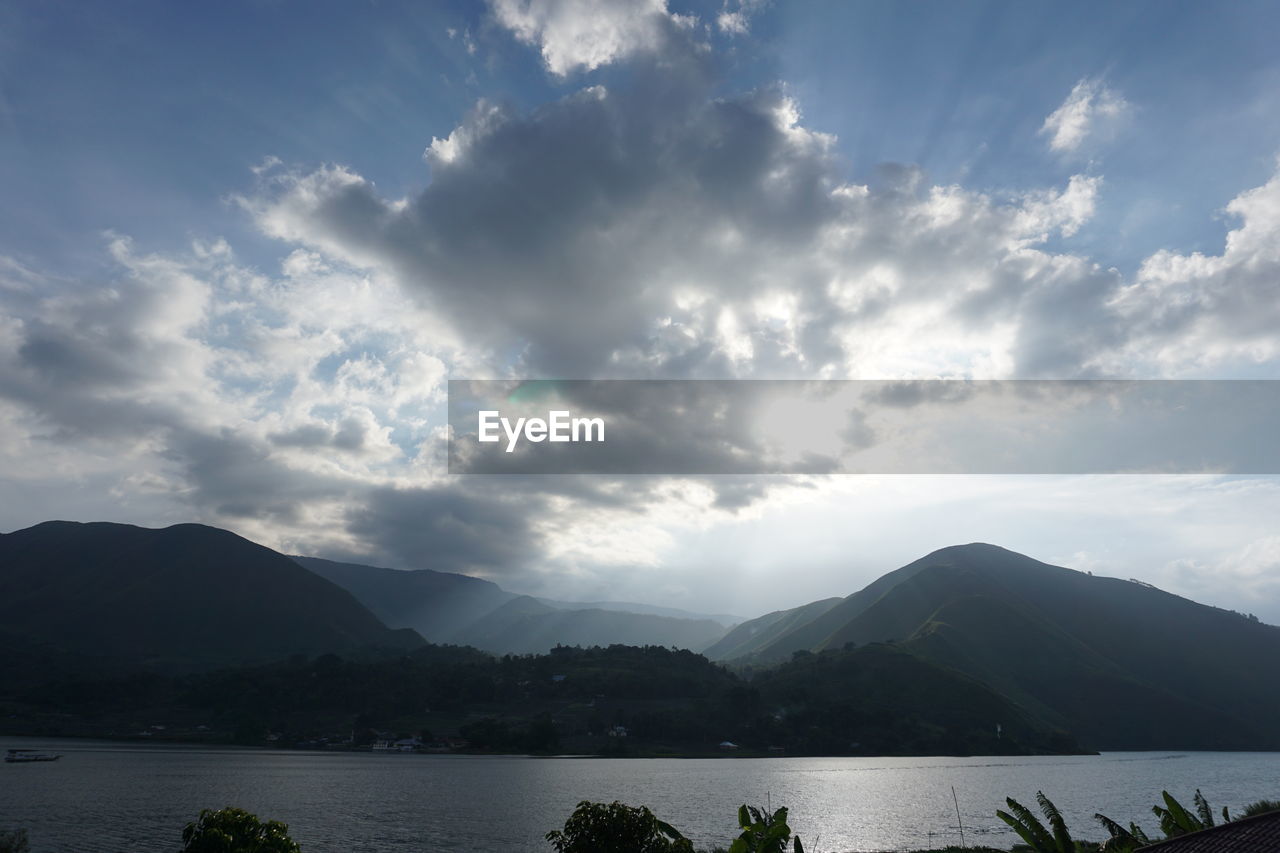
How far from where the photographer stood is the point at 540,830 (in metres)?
115

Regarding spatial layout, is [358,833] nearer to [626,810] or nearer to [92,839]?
[92,839]

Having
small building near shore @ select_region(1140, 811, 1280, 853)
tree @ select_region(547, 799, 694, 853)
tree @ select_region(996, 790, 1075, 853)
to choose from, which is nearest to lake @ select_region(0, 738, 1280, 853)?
tree @ select_region(996, 790, 1075, 853)

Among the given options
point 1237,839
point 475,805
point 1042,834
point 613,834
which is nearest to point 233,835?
point 613,834

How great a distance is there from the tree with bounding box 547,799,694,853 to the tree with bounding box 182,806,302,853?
1082cm

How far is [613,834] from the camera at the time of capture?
3319 cm

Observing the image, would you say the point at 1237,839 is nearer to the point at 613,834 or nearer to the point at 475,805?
the point at 613,834

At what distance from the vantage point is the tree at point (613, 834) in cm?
3306

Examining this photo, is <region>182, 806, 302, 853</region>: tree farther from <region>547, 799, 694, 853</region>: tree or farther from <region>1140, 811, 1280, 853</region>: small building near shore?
<region>1140, 811, 1280, 853</region>: small building near shore

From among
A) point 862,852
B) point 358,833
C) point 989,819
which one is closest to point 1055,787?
point 989,819

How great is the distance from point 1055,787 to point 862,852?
120 metres

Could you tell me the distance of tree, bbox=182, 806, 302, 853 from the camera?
2888cm

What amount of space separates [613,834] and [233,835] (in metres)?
14.6

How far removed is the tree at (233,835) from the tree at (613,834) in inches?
426

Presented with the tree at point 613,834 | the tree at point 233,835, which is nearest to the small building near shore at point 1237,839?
the tree at point 613,834
